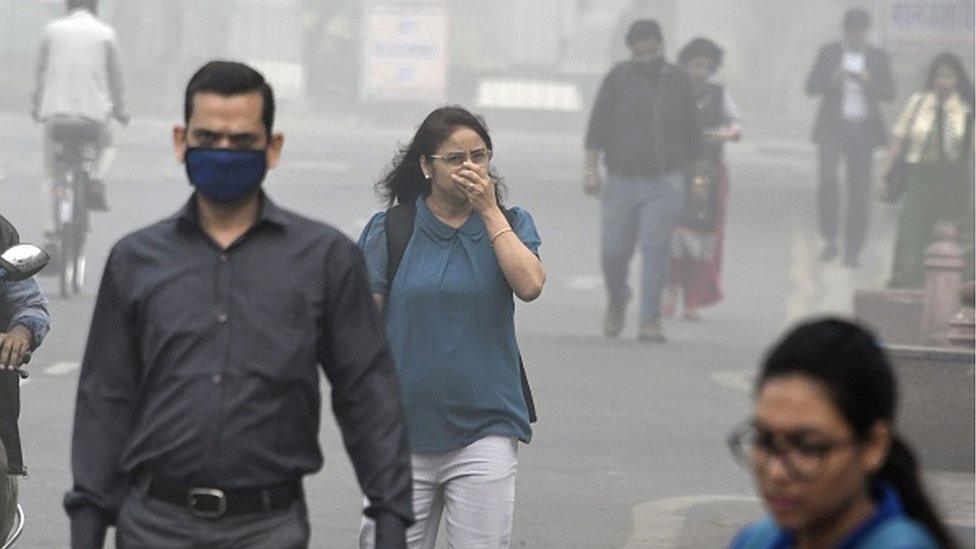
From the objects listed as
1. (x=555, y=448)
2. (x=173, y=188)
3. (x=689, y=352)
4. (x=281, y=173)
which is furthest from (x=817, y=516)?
(x=281, y=173)

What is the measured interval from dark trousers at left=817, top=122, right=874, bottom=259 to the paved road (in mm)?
338

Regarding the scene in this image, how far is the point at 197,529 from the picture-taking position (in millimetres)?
5234

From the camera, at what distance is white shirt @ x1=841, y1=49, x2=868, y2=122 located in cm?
2336

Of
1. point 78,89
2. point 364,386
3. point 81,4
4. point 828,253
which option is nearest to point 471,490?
point 364,386

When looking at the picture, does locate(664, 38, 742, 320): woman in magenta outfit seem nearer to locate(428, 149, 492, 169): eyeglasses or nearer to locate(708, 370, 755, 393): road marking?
locate(708, 370, 755, 393): road marking

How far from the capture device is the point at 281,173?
1189 inches

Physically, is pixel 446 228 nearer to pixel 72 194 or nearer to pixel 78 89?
pixel 72 194

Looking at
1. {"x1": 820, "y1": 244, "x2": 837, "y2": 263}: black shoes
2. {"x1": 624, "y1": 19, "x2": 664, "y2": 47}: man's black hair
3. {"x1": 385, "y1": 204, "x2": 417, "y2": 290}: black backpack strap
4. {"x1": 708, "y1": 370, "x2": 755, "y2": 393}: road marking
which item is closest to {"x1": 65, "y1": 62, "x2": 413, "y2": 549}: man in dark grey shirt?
{"x1": 385, "y1": 204, "x2": 417, "y2": 290}: black backpack strap

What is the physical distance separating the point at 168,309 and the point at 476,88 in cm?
4172

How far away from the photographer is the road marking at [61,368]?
14.2 metres

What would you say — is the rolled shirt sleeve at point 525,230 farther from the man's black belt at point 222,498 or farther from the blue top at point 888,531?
the blue top at point 888,531

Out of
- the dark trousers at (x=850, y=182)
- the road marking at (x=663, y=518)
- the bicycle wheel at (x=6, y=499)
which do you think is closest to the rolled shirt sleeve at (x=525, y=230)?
the bicycle wheel at (x=6, y=499)

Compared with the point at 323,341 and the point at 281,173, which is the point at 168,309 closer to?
the point at 323,341

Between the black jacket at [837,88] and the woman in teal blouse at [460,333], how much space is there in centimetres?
1601
